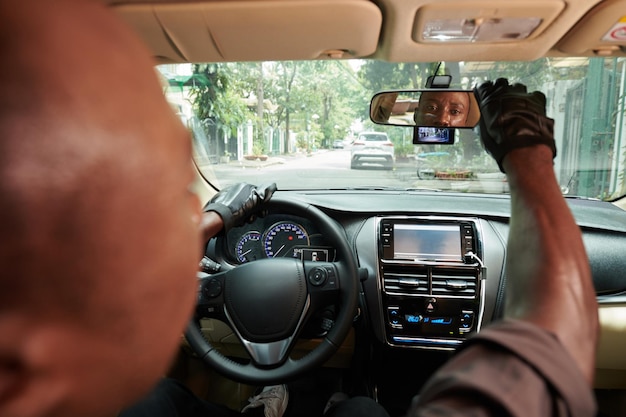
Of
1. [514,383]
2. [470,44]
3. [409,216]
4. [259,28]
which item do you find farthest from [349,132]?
[514,383]

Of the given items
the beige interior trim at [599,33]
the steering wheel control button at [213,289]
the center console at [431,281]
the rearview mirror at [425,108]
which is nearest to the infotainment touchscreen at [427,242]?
the center console at [431,281]

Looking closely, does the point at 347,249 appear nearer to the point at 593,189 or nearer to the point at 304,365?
the point at 304,365

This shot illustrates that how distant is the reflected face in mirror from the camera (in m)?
1.98

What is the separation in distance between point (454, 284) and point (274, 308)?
0.94 m

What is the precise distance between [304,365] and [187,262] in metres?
1.49

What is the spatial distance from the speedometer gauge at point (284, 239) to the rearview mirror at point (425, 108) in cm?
72

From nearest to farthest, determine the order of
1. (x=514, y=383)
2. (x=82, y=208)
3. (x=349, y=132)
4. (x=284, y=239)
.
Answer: (x=82, y=208) → (x=514, y=383) → (x=284, y=239) → (x=349, y=132)

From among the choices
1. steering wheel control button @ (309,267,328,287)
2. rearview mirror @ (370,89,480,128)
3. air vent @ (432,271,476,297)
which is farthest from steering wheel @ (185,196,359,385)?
rearview mirror @ (370,89,480,128)

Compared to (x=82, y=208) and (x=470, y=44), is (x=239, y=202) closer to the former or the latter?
(x=470, y=44)

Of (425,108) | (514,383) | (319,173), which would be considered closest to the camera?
→ (514,383)

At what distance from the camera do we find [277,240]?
7.97 feet

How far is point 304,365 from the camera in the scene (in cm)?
193

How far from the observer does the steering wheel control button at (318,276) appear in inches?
80.7

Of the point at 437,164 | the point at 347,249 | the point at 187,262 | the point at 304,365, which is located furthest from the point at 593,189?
the point at 187,262
